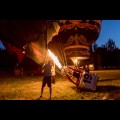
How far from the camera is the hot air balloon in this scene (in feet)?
57.0

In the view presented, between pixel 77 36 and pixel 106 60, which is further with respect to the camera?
pixel 106 60

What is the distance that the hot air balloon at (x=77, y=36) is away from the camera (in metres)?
17.4

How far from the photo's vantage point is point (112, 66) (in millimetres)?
45219

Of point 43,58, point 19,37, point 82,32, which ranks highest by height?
point 82,32

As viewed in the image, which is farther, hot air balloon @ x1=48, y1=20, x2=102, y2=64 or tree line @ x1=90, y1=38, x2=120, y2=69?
tree line @ x1=90, y1=38, x2=120, y2=69

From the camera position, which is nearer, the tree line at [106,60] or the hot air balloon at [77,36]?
the hot air balloon at [77,36]

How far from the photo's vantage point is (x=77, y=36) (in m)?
17.6
